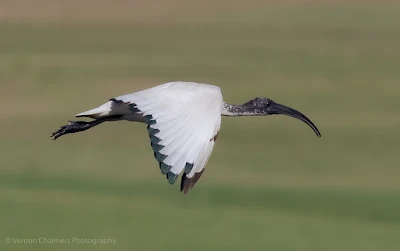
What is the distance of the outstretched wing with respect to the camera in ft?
23.6

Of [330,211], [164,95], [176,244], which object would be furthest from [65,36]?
[164,95]

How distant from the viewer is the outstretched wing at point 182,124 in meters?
7.19

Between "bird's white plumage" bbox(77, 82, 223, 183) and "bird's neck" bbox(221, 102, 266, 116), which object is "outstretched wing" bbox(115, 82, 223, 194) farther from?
"bird's neck" bbox(221, 102, 266, 116)

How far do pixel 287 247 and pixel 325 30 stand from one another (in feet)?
48.7

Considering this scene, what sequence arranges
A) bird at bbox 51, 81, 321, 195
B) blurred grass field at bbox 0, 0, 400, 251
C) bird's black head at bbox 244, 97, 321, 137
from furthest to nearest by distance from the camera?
blurred grass field at bbox 0, 0, 400, 251 → bird's black head at bbox 244, 97, 321, 137 → bird at bbox 51, 81, 321, 195

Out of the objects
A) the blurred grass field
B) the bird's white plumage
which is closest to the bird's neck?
the bird's white plumage

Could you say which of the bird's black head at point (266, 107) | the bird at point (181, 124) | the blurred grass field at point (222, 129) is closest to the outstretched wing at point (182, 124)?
the bird at point (181, 124)

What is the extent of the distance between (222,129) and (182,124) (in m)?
9.75

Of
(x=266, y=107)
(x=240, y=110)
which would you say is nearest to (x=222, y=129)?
(x=266, y=107)

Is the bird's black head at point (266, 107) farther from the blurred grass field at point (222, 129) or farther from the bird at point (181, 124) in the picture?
the blurred grass field at point (222, 129)

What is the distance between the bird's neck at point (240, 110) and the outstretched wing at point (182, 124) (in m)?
1.04

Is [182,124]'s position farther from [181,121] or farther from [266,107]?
[266,107]

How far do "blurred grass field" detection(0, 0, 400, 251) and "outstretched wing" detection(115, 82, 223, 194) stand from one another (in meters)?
3.44

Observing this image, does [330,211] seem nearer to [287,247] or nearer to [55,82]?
[287,247]
